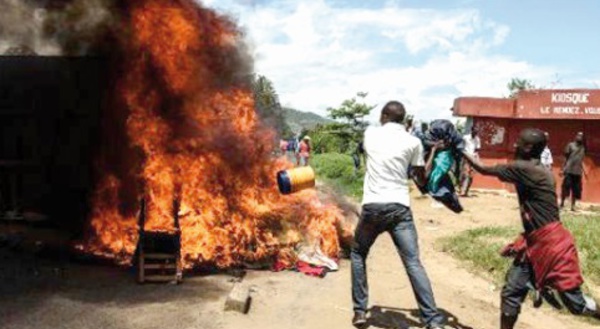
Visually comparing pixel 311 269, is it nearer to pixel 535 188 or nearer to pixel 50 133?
pixel 535 188

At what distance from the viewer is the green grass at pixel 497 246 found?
368 inches

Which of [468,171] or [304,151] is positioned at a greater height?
[304,151]

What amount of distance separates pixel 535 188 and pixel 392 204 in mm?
1262

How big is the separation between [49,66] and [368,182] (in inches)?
244

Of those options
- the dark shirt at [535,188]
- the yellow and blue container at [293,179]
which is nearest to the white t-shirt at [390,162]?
the dark shirt at [535,188]

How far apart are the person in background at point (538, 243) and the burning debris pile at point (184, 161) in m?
3.52

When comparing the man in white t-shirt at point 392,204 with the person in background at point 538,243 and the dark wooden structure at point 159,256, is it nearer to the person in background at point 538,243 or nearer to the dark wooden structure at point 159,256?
the person in background at point 538,243

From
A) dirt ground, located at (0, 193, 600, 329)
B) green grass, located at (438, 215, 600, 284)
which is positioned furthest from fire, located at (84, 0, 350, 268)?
green grass, located at (438, 215, 600, 284)

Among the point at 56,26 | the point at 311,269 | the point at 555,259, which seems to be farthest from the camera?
the point at 56,26

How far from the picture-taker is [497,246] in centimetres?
1047

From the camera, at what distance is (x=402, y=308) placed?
22.7ft

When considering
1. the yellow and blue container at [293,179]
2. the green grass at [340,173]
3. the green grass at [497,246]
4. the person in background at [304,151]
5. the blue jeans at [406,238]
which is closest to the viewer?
the blue jeans at [406,238]

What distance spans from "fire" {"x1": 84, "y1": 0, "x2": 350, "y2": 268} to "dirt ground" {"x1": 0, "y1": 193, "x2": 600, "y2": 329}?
676 mm

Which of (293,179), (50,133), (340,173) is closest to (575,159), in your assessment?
(340,173)
